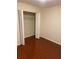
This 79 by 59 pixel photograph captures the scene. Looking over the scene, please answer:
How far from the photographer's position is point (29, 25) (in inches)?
273

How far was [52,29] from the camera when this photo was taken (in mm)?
5660

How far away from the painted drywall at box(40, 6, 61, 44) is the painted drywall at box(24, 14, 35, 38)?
3.28 feet

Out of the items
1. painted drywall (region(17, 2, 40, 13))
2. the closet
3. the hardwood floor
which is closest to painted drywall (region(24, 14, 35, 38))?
the closet

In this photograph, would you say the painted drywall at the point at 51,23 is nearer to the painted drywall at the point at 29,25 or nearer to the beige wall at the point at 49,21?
the beige wall at the point at 49,21

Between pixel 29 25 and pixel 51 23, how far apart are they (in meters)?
1.99

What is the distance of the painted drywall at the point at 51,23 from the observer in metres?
5.19

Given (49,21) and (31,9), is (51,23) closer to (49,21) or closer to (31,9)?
(49,21)

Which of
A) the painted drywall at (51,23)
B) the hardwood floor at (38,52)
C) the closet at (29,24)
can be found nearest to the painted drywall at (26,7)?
the painted drywall at (51,23)

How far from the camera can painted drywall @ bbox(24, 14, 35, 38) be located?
6484 mm

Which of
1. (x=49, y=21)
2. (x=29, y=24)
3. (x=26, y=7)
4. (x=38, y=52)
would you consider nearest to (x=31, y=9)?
(x=26, y=7)
